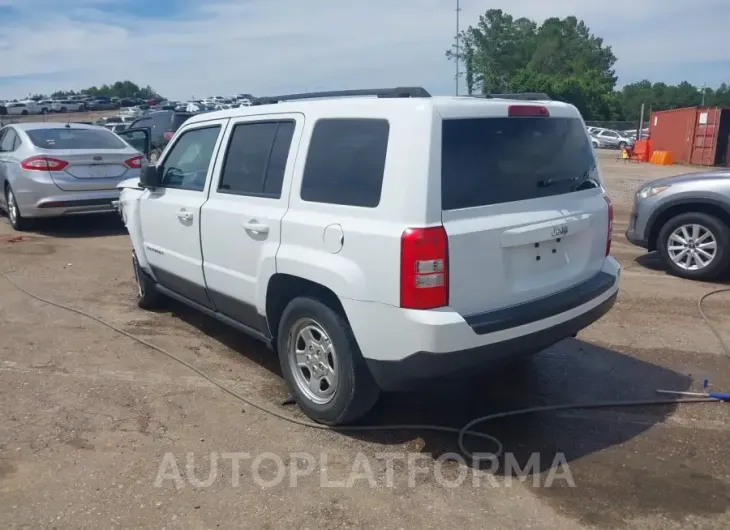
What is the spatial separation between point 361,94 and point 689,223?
16.2ft

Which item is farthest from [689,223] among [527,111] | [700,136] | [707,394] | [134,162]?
[700,136]

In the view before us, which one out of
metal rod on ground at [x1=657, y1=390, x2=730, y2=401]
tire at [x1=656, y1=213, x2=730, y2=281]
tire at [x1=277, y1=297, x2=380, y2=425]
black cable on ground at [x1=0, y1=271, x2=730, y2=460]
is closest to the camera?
tire at [x1=277, y1=297, x2=380, y2=425]

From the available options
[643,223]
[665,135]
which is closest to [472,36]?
[665,135]

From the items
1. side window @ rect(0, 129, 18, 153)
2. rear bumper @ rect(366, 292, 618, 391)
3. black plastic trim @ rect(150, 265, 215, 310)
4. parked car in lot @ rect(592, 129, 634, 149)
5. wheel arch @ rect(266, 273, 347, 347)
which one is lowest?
parked car in lot @ rect(592, 129, 634, 149)

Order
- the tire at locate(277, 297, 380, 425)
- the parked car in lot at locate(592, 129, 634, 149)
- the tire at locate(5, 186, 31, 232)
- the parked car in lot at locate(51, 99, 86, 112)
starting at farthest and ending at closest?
the parked car in lot at locate(51, 99, 86, 112) → the parked car in lot at locate(592, 129, 634, 149) → the tire at locate(5, 186, 31, 232) → the tire at locate(277, 297, 380, 425)

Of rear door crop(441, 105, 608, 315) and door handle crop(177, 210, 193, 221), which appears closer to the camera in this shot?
rear door crop(441, 105, 608, 315)

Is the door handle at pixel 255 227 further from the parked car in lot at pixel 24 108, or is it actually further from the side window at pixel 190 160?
the parked car in lot at pixel 24 108

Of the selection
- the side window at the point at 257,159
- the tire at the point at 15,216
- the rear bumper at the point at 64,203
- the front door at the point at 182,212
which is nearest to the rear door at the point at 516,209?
the side window at the point at 257,159

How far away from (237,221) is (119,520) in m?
1.95

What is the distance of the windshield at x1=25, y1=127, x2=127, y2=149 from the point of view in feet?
32.3

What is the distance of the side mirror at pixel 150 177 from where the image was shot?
5352 mm

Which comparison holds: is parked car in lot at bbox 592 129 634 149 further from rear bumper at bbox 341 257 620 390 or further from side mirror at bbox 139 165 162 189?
rear bumper at bbox 341 257 620 390

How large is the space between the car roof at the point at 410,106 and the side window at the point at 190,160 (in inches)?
27.9

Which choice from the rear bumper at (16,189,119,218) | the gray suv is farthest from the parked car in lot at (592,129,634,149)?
the rear bumper at (16,189,119,218)
